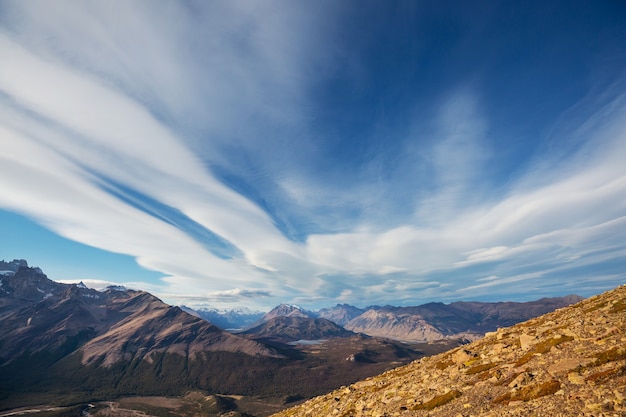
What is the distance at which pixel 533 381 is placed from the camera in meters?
24.6

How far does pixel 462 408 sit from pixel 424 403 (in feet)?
16.2

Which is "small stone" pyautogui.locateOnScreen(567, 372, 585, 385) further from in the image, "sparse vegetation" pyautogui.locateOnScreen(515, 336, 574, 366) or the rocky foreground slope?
"sparse vegetation" pyautogui.locateOnScreen(515, 336, 574, 366)

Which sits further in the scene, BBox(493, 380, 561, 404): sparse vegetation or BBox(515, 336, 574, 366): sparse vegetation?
BBox(515, 336, 574, 366): sparse vegetation

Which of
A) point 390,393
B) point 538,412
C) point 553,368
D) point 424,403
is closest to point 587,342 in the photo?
point 553,368

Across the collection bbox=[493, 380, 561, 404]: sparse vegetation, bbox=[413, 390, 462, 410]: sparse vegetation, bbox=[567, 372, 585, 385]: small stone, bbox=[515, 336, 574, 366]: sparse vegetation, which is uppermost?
bbox=[515, 336, 574, 366]: sparse vegetation

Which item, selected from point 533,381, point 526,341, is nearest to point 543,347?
point 526,341

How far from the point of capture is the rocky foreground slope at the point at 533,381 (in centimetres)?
1975

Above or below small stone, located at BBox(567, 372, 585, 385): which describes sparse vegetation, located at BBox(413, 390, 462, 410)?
below

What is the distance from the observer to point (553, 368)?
2519 centimetres

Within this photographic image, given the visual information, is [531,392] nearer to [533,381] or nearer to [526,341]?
[533,381]

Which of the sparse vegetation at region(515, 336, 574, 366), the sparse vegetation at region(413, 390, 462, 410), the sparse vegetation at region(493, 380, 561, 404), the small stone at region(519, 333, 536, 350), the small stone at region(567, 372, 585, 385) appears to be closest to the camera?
the small stone at region(567, 372, 585, 385)

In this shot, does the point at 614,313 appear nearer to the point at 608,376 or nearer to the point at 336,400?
the point at 608,376

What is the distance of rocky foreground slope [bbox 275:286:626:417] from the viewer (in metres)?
19.8

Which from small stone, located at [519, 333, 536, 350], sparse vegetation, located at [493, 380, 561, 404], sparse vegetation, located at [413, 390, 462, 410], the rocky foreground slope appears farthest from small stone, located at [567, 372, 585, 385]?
small stone, located at [519, 333, 536, 350]
